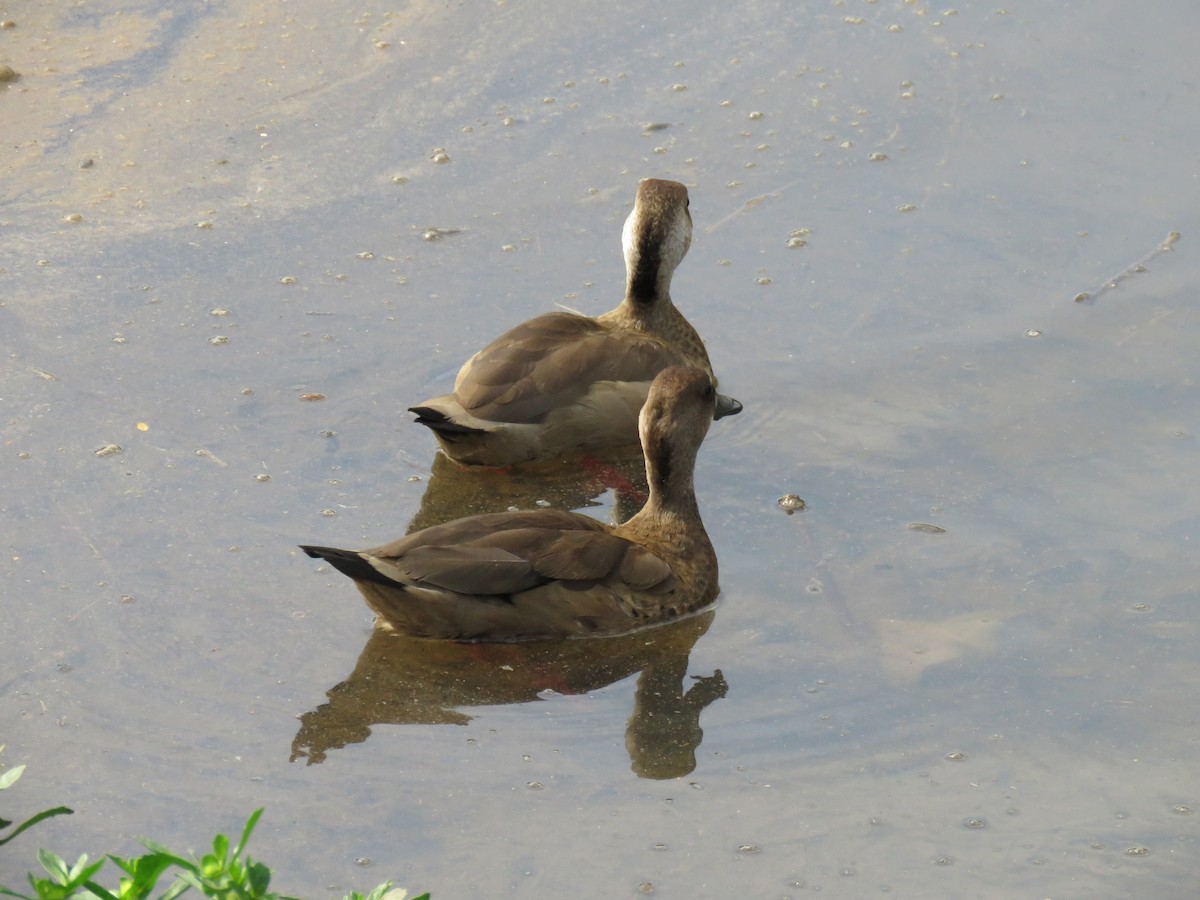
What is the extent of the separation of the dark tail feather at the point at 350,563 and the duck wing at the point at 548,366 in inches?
48.5

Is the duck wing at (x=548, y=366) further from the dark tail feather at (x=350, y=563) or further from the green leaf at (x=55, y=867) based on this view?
the green leaf at (x=55, y=867)

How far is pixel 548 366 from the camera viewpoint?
638 centimetres

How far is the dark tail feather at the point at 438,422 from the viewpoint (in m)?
6.01

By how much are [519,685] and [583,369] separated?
5.52 feet

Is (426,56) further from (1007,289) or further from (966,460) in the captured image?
(966,460)

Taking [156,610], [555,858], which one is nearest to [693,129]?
[156,610]

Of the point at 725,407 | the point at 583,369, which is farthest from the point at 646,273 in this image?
the point at 725,407

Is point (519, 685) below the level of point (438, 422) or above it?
below

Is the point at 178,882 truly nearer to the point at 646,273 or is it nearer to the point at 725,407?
the point at 725,407

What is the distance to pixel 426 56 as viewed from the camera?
8.92 metres

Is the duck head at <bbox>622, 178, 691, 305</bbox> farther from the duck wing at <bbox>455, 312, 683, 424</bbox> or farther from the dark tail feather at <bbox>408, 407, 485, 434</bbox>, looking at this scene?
the dark tail feather at <bbox>408, 407, 485, 434</bbox>

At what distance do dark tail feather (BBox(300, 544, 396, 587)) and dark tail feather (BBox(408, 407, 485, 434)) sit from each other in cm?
99

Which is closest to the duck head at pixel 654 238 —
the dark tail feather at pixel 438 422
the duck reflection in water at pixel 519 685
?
the dark tail feather at pixel 438 422

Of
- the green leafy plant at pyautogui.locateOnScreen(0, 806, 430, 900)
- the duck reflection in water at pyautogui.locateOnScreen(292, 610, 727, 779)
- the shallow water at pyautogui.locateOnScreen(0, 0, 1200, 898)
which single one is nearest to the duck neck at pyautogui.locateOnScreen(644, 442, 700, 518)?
the shallow water at pyautogui.locateOnScreen(0, 0, 1200, 898)
